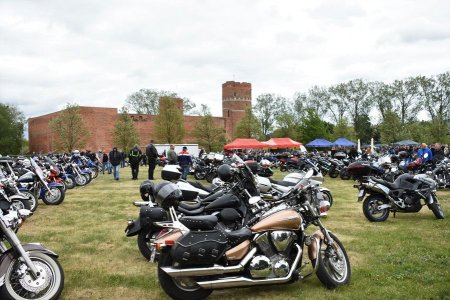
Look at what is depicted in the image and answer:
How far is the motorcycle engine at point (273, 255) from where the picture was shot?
12.2 feet

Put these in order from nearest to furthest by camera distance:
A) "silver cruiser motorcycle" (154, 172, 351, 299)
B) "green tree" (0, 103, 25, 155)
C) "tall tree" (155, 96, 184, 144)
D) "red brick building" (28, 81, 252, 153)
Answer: "silver cruiser motorcycle" (154, 172, 351, 299) → "tall tree" (155, 96, 184, 144) → "red brick building" (28, 81, 252, 153) → "green tree" (0, 103, 25, 155)

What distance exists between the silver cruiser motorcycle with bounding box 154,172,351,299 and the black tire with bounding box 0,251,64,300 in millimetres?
937

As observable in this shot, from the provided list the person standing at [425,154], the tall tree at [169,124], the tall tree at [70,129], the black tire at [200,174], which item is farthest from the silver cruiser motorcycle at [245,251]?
the tall tree at [70,129]

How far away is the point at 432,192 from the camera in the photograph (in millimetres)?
7797

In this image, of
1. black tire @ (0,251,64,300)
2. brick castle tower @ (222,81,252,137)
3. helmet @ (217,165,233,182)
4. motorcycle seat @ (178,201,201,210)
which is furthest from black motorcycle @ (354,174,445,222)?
brick castle tower @ (222,81,252,137)

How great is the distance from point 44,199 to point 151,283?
269 inches

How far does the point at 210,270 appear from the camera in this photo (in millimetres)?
3598

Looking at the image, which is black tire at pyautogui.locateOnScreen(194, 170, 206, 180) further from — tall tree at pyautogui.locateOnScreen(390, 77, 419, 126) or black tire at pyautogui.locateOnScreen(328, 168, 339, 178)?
tall tree at pyautogui.locateOnScreen(390, 77, 419, 126)

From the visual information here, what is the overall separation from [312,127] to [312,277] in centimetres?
5689

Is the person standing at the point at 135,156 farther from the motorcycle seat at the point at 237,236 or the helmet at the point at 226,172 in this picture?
the motorcycle seat at the point at 237,236

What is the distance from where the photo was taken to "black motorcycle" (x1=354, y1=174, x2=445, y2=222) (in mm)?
7710

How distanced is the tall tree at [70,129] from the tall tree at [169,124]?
883cm

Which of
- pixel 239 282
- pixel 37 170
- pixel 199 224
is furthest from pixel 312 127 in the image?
pixel 239 282

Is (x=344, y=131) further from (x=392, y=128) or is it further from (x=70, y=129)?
(x=70, y=129)
